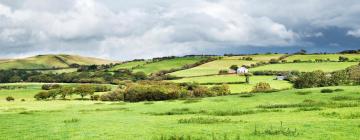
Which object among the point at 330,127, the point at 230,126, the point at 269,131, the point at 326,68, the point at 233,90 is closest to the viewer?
the point at 269,131

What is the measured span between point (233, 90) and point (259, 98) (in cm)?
6617

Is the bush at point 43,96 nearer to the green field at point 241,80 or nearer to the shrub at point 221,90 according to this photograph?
the green field at point 241,80

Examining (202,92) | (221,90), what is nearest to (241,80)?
(221,90)

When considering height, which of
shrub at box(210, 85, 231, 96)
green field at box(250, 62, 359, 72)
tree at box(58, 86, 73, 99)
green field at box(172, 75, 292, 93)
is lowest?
tree at box(58, 86, 73, 99)

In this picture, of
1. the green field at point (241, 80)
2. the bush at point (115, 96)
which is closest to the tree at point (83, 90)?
the bush at point (115, 96)

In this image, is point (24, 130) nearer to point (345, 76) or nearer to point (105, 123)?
point (105, 123)

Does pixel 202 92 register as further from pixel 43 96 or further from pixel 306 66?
pixel 306 66

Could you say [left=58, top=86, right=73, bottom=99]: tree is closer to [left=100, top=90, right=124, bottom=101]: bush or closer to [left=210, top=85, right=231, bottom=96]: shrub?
[left=100, top=90, right=124, bottom=101]: bush

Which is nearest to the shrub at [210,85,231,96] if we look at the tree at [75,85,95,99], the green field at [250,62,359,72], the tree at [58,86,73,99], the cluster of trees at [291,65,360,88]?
the cluster of trees at [291,65,360,88]

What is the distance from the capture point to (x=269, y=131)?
86.3 feet

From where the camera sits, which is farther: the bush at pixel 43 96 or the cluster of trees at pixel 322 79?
the bush at pixel 43 96

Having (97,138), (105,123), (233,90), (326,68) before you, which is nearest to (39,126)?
(105,123)

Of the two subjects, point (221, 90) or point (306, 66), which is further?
point (306, 66)

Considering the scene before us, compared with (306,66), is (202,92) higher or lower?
lower
